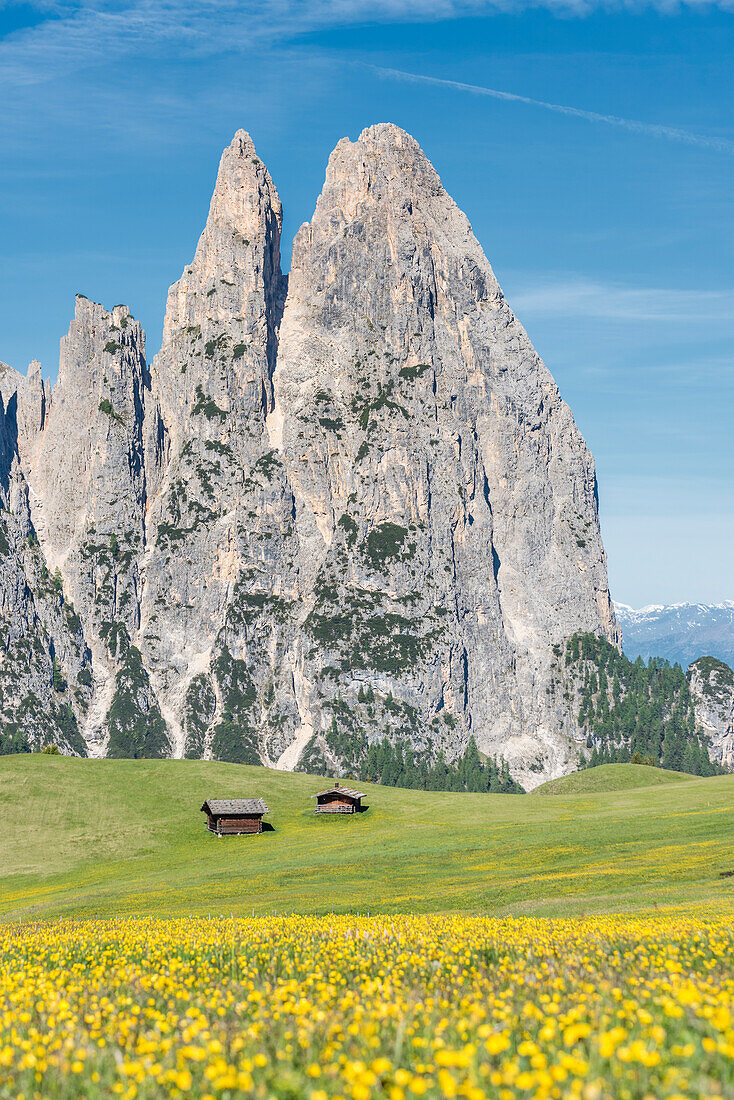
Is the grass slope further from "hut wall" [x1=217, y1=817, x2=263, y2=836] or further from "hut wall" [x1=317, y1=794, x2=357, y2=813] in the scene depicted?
"hut wall" [x1=217, y1=817, x2=263, y2=836]

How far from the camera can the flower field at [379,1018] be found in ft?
31.0

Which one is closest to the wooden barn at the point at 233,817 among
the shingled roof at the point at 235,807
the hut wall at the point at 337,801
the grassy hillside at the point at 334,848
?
the shingled roof at the point at 235,807

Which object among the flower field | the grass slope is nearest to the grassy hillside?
the flower field

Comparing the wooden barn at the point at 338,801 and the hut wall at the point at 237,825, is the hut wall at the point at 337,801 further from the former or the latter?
the hut wall at the point at 237,825

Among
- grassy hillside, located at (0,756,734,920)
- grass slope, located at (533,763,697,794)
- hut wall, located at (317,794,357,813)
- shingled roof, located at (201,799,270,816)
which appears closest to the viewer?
grassy hillside, located at (0,756,734,920)

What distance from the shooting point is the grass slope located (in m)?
159

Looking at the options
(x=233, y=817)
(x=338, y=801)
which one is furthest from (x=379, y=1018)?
(x=338, y=801)

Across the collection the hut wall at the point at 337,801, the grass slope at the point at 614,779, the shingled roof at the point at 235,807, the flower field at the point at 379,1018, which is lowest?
the grass slope at the point at 614,779

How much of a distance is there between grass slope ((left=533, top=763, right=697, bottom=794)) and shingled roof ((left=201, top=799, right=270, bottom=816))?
71362 mm

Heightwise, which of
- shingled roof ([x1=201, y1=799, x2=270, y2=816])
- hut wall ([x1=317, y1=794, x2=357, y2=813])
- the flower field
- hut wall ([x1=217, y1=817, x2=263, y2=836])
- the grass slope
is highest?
the flower field

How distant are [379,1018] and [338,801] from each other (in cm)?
10932

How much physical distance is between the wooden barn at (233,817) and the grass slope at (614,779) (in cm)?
7216

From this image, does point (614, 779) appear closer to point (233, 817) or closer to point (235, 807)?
point (235, 807)

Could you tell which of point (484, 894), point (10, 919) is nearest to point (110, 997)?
point (484, 894)
